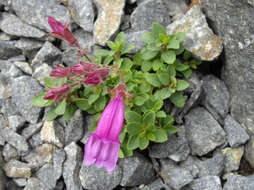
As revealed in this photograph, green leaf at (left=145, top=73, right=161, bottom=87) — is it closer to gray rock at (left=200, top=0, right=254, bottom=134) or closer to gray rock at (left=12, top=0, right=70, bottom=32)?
gray rock at (left=200, top=0, right=254, bottom=134)

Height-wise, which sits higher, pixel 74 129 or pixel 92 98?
pixel 92 98

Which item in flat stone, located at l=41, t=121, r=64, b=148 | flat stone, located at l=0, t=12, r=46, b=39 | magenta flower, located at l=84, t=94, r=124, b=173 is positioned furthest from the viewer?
flat stone, located at l=0, t=12, r=46, b=39

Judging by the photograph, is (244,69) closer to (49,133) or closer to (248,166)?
(248,166)

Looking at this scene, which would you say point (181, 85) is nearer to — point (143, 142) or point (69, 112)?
point (143, 142)

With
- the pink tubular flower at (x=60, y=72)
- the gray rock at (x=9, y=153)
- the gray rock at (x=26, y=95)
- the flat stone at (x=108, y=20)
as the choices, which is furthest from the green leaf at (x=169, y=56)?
the gray rock at (x=9, y=153)

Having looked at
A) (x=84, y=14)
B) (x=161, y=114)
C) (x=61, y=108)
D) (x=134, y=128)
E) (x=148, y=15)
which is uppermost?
(x=148, y=15)

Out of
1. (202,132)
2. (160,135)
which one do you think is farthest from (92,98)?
(202,132)

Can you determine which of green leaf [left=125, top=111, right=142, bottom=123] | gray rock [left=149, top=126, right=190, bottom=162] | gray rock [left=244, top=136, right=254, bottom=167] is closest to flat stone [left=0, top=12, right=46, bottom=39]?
green leaf [left=125, top=111, right=142, bottom=123]
